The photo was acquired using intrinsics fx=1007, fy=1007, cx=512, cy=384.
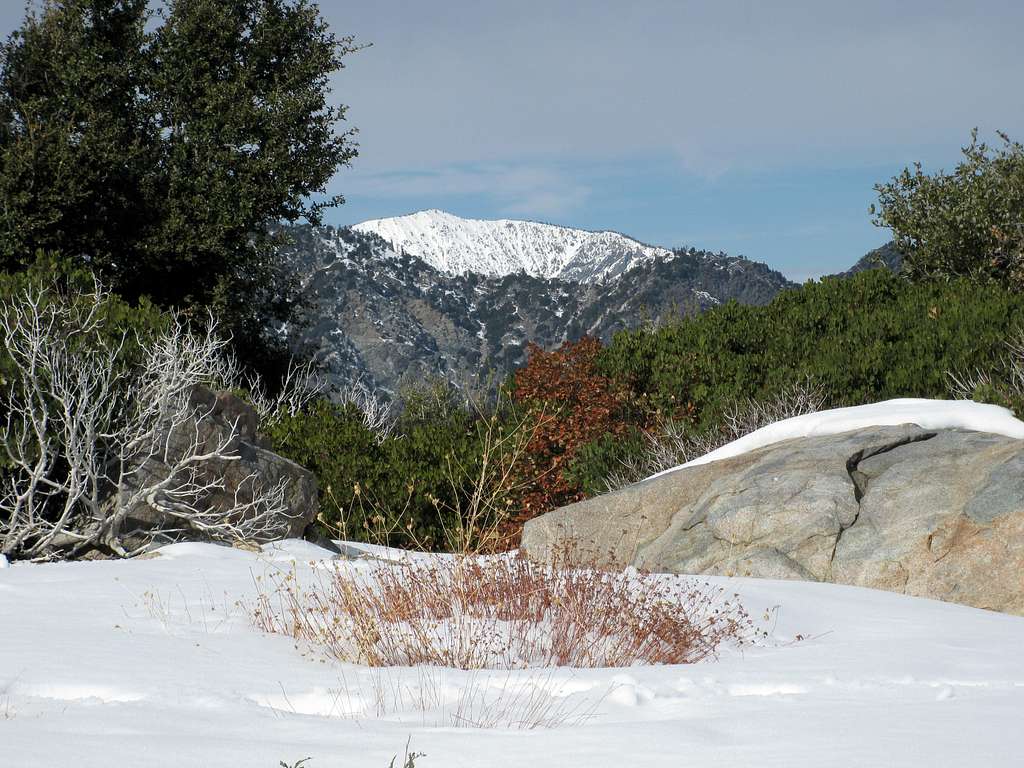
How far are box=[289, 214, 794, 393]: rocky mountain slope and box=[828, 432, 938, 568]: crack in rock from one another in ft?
372

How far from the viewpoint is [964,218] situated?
69.8 feet

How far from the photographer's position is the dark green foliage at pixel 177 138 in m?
18.6

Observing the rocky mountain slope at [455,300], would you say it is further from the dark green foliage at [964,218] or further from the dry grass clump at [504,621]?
the dry grass clump at [504,621]

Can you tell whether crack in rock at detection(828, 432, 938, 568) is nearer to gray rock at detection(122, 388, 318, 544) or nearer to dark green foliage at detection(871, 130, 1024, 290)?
gray rock at detection(122, 388, 318, 544)

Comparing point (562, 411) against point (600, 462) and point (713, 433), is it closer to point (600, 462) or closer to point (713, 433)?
point (600, 462)

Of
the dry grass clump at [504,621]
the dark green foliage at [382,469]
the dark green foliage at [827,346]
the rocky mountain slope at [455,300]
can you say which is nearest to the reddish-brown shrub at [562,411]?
the dark green foliage at [827,346]

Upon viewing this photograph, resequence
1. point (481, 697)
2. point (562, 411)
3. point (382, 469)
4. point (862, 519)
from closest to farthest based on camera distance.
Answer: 1. point (481, 697)
2. point (862, 519)
3. point (382, 469)
4. point (562, 411)

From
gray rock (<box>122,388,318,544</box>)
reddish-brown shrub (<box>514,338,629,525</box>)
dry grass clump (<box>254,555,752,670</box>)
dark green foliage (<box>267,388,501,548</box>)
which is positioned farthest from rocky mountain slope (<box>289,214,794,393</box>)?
dry grass clump (<box>254,555,752,670</box>)

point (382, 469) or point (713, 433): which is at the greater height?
point (713, 433)

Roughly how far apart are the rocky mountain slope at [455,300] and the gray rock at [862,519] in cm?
11311

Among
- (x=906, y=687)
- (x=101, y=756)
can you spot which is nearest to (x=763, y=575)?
(x=906, y=687)

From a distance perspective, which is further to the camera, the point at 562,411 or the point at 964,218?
the point at 964,218

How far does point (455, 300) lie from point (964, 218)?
158 m

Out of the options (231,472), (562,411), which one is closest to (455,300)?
(562,411)
